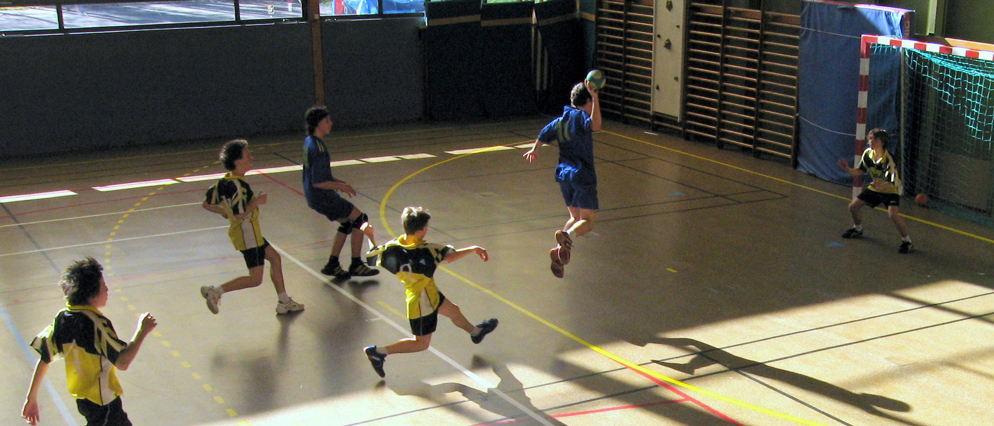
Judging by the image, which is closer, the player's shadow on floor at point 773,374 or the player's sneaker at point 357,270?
the player's shadow on floor at point 773,374

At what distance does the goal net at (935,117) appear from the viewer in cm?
1209

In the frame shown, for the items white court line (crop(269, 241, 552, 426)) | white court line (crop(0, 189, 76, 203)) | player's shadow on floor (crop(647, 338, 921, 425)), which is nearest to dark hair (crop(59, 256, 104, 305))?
white court line (crop(269, 241, 552, 426))

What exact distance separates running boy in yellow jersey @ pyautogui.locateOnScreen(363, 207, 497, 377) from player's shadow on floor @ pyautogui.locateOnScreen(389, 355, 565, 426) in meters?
0.29

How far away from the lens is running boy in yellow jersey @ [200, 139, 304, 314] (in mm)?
8234

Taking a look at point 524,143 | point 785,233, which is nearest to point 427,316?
point 785,233

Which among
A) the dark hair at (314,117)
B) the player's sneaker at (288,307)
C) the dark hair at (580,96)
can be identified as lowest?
the player's sneaker at (288,307)

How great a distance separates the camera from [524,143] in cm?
1692

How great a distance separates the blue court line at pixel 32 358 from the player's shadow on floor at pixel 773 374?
4.29 m

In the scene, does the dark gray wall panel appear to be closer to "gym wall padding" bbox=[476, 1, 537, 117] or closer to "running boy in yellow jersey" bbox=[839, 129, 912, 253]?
"gym wall padding" bbox=[476, 1, 537, 117]

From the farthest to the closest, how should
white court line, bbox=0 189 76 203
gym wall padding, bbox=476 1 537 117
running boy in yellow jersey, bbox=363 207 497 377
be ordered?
gym wall padding, bbox=476 1 537 117 → white court line, bbox=0 189 76 203 → running boy in yellow jersey, bbox=363 207 497 377

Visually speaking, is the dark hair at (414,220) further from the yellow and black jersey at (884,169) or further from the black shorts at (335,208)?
the yellow and black jersey at (884,169)

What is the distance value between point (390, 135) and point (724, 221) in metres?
7.81

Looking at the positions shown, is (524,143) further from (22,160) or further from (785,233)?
(22,160)

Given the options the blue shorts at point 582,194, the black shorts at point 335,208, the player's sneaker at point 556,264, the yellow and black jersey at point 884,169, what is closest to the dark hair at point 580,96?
the blue shorts at point 582,194
